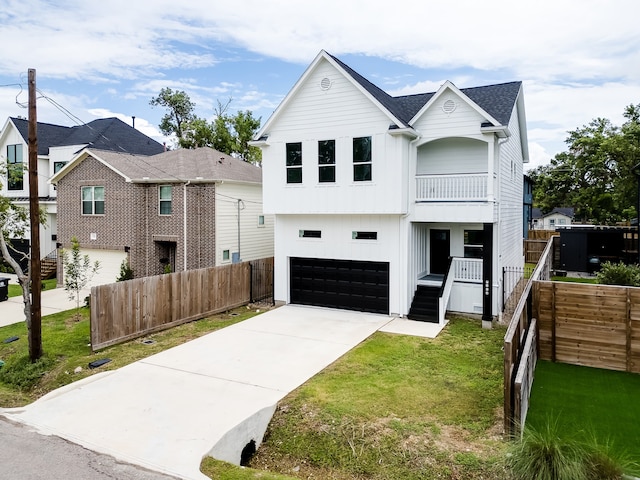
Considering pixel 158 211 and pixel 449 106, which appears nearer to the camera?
pixel 449 106

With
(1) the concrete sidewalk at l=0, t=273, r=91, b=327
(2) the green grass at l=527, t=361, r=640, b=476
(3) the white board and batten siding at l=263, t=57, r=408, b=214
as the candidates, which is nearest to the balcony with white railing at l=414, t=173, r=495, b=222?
(3) the white board and batten siding at l=263, t=57, r=408, b=214

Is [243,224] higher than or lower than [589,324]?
higher

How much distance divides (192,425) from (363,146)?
33.0 ft

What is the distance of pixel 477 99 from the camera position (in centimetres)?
1595

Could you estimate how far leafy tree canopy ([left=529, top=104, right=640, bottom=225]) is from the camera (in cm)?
3084

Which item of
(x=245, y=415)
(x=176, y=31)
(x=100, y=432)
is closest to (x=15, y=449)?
(x=100, y=432)

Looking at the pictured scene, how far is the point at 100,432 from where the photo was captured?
273 inches

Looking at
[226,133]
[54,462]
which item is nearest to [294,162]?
[54,462]

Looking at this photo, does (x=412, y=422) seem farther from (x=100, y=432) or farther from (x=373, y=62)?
(x=373, y=62)

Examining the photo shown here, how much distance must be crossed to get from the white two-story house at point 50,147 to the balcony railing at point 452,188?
61.5ft

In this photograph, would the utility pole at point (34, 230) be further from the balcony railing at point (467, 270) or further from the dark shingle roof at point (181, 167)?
the balcony railing at point (467, 270)

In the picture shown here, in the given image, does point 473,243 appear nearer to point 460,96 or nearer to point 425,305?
point 425,305

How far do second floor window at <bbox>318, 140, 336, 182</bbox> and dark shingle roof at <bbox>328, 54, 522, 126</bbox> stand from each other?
213 cm

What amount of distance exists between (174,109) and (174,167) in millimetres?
30362
